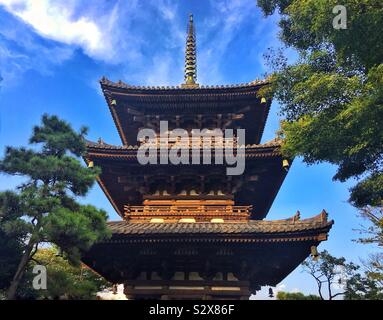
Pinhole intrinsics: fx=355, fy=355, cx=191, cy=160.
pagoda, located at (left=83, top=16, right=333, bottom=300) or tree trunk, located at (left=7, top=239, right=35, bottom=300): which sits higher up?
pagoda, located at (left=83, top=16, right=333, bottom=300)

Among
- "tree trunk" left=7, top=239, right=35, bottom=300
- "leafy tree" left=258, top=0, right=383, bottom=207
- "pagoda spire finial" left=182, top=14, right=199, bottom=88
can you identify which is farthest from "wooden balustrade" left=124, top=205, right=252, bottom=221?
"pagoda spire finial" left=182, top=14, right=199, bottom=88

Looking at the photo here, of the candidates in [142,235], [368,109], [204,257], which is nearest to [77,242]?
[142,235]

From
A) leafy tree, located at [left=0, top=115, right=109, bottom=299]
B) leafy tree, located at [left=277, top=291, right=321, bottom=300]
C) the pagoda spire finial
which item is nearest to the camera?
leafy tree, located at [left=0, top=115, right=109, bottom=299]

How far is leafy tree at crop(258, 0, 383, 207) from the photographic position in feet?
27.3

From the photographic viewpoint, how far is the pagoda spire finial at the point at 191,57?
22.1 meters

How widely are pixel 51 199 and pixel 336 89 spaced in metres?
7.65

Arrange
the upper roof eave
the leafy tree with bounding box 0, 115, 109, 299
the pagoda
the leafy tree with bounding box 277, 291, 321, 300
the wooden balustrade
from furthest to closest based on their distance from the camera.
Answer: the leafy tree with bounding box 277, 291, 321, 300 < the upper roof eave < the wooden balustrade < the pagoda < the leafy tree with bounding box 0, 115, 109, 299

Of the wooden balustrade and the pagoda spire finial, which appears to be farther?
the pagoda spire finial

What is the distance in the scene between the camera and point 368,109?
26.7 ft

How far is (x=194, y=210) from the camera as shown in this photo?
14.2 m

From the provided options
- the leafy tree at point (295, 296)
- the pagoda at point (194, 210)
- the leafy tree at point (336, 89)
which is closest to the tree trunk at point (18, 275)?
the pagoda at point (194, 210)

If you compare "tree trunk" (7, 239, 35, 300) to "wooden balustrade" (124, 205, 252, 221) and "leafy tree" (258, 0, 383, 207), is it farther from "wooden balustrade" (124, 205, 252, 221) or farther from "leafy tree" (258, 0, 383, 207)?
"leafy tree" (258, 0, 383, 207)

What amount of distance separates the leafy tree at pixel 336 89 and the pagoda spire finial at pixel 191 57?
34.7 feet

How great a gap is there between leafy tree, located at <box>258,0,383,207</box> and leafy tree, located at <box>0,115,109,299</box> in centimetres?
593
